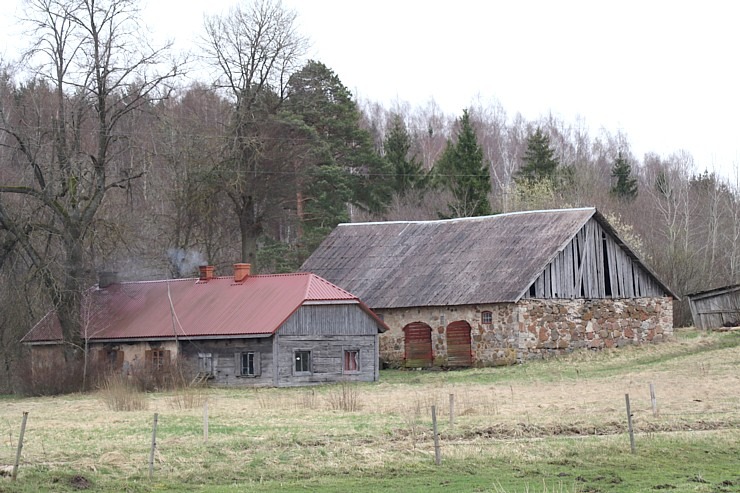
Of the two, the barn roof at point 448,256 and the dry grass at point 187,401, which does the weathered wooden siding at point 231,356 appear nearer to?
the dry grass at point 187,401

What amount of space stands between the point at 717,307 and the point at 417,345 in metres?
14.0

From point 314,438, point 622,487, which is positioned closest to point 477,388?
point 314,438

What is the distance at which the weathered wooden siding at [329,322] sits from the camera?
44.0 m

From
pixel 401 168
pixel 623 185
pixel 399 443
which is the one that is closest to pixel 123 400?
pixel 399 443

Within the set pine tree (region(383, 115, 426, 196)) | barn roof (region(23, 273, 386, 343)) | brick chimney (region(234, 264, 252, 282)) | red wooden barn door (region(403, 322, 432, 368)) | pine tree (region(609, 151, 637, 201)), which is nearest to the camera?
barn roof (region(23, 273, 386, 343))

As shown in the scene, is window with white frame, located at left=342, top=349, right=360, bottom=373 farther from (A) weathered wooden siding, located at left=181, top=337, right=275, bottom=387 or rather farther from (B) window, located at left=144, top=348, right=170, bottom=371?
(B) window, located at left=144, top=348, right=170, bottom=371

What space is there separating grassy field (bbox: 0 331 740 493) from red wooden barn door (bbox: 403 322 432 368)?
11.4m

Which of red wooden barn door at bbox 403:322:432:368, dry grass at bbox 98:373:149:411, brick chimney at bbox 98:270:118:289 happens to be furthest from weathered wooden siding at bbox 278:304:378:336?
brick chimney at bbox 98:270:118:289

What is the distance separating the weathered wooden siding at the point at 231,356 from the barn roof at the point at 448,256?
728 cm

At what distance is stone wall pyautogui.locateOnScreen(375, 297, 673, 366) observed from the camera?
4625 cm

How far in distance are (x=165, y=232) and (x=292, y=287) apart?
602 inches

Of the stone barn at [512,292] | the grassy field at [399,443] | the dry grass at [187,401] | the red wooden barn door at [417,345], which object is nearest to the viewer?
the grassy field at [399,443]

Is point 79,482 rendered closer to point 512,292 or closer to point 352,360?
point 352,360

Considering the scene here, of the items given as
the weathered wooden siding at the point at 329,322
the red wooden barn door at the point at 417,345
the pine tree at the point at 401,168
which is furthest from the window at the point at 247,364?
the pine tree at the point at 401,168
